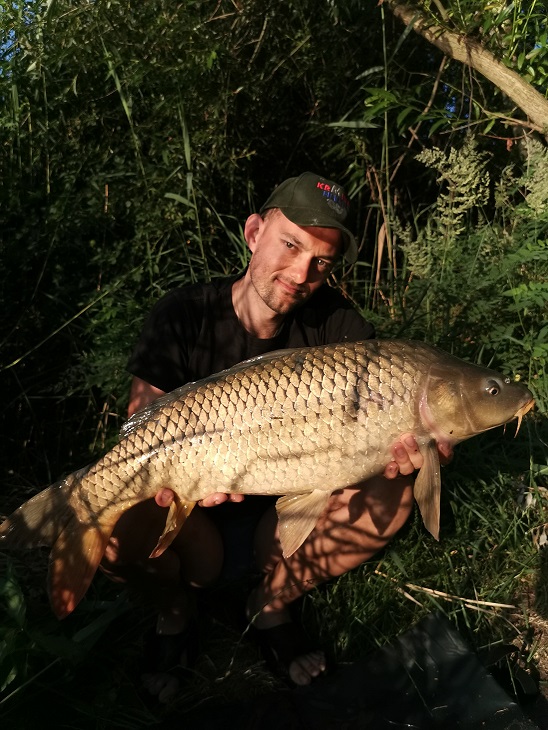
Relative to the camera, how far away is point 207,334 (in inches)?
74.5

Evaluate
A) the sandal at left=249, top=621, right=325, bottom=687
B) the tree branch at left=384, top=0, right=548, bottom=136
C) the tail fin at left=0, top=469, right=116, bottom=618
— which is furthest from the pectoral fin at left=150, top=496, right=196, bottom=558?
the tree branch at left=384, top=0, right=548, bottom=136

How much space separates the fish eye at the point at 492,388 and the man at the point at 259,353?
34 centimetres

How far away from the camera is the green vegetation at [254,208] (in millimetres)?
2066

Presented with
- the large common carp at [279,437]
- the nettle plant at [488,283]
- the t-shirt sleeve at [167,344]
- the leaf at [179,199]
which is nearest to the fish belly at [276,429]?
the large common carp at [279,437]

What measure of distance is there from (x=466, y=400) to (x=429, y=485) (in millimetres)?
201

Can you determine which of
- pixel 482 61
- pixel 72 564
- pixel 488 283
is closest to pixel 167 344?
pixel 72 564

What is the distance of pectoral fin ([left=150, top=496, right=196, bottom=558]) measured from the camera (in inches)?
60.9

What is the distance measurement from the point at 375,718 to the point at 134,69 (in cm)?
225

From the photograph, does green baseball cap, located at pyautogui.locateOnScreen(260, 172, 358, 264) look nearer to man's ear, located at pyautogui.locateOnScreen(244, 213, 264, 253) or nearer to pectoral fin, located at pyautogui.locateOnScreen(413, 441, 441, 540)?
man's ear, located at pyautogui.locateOnScreen(244, 213, 264, 253)

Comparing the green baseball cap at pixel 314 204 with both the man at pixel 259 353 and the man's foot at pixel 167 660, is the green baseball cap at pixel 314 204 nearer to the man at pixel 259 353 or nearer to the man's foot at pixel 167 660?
the man at pixel 259 353

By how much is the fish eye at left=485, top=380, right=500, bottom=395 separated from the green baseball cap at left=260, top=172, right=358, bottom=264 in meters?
0.54

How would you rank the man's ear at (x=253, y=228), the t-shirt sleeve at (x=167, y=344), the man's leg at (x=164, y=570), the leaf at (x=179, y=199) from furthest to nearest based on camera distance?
the leaf at (x=179, y=199), the man's ear at (x=253, y=228), the t-shirt sleeve at (x=167, y=344), the man's leg at (x=164, y=570)

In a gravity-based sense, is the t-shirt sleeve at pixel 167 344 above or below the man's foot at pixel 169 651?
above

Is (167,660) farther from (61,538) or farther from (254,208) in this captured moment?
(254,208)
